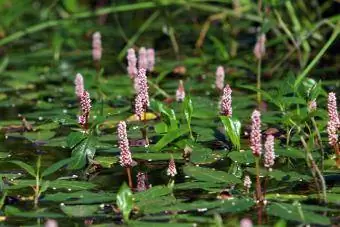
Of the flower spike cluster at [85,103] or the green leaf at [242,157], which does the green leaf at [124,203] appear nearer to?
the flower spike cluster at [85,103]

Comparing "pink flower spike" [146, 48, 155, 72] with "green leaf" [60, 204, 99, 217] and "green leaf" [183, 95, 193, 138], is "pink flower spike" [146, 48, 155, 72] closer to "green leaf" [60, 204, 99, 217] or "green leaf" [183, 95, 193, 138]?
"green leaf" [183, 95, 193, 138]

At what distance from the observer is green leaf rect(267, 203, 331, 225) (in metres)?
2.73

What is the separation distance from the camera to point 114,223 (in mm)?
2799

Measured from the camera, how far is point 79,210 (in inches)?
115

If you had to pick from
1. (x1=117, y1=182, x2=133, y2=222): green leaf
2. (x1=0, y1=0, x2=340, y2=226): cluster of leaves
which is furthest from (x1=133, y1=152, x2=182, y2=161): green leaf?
(x1=117, y1=182, x2=133, y2=222): green leaf

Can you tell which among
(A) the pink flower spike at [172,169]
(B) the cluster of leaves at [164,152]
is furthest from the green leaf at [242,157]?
(A) the pink flower spike at [172,169]

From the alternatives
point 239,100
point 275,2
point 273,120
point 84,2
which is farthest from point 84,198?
point 84,2

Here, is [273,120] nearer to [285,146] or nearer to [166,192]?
[285,146]

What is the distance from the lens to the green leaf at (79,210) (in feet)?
9.51

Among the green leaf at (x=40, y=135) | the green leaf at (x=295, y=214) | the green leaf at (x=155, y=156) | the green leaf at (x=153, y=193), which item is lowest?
the green leaf at (x=295, y=214)

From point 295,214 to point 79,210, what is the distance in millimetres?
662

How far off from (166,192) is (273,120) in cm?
126

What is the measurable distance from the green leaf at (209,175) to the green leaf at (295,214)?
1.17 ft

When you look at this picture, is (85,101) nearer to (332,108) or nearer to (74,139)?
(74,139)
